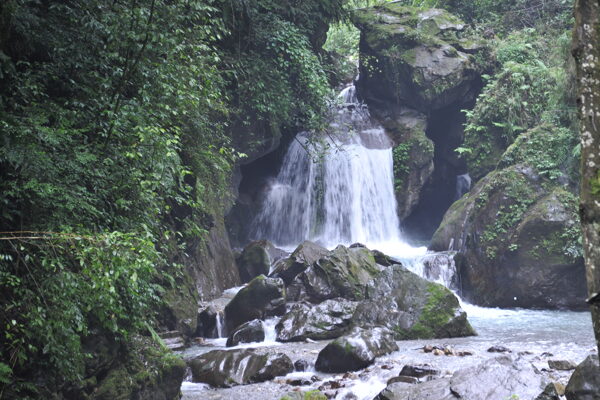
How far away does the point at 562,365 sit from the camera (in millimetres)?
7590

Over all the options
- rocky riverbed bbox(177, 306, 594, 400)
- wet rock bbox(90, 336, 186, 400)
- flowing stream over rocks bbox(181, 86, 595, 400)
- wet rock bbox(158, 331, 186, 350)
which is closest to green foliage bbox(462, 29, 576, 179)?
flowing stream over rocks bbox(181, 86, 595, 400)

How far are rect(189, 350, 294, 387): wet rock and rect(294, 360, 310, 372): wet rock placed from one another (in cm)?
13

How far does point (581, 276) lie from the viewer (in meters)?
13.1

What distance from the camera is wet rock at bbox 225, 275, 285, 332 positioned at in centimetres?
1132

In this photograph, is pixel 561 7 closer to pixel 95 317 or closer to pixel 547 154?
pixel 547 154

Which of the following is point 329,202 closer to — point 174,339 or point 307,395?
point 174,339

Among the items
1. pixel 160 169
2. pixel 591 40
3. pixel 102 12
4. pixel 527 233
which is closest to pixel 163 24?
pixel 102 12

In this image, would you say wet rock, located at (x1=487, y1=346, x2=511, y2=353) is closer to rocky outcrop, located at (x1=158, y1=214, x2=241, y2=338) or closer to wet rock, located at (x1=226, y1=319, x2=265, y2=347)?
wet rock, located at (x1=226, y1=319, x2=265, y2=347)

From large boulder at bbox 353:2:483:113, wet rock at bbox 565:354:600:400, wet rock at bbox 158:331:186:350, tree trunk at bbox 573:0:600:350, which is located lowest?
wet rock at bbox 158:331:186:350

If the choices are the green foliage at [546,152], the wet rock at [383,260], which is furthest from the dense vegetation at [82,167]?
the green foliage at [546,152]

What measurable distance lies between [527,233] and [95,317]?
1165 centimetres

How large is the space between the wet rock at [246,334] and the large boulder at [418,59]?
43.6 ft

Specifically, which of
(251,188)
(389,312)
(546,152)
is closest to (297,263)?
(389,312)

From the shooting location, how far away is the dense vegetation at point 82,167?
14.6ft
